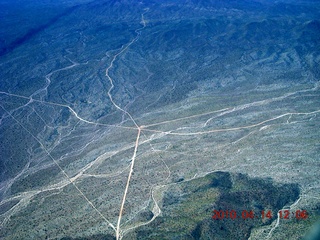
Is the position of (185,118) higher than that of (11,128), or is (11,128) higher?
(11,128)

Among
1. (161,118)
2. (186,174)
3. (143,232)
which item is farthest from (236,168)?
(161,118)

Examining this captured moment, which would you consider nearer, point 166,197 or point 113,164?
point 166,197

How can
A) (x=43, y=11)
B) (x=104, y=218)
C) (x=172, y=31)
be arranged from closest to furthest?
(x=104, y=218) < (x=172, y=31) < (x=43, y=11)

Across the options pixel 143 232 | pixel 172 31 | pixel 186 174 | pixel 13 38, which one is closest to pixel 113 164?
pixel 186 174

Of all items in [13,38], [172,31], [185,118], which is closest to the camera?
[185,118]

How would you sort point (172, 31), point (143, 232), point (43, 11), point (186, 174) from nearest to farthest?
point (143, 232), point (186, 174), point (172, 31), point (43, 11)

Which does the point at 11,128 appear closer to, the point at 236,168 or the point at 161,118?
the point at 161,118

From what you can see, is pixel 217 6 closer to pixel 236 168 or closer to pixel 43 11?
pixel 43 11

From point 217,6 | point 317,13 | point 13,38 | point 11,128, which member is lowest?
point 317,13

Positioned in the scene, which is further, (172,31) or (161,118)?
(172,31)
